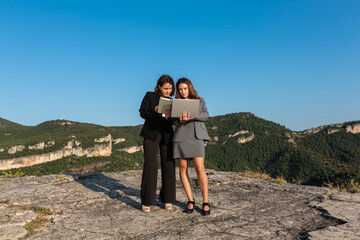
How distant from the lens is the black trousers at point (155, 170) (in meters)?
3.74

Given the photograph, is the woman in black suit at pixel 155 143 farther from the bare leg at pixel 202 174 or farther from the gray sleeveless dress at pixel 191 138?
the bare leg at pixel 202 174

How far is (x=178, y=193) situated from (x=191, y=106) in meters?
2.31

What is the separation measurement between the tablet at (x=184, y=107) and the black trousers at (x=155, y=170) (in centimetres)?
71

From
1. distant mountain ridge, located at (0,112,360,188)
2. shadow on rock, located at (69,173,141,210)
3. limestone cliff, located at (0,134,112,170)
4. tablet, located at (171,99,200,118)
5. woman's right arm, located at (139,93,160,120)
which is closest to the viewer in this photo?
tablet, located at (171,99,200,118)

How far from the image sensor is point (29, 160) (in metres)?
71.6

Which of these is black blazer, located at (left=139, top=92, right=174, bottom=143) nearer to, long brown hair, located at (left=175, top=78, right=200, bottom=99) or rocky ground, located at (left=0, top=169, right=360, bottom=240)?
long brown hair, located at (left=175, top=78, right=200, bottom=99)

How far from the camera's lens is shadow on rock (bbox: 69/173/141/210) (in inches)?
177

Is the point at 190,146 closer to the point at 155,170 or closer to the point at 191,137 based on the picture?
the point at 191,137

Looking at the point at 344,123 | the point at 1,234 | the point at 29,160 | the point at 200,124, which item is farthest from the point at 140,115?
the point at 344,123

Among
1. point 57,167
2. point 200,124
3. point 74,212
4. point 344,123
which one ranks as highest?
point 344,123

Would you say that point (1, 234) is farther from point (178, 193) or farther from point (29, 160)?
point (29, 160)

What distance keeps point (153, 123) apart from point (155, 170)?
2.30 feet

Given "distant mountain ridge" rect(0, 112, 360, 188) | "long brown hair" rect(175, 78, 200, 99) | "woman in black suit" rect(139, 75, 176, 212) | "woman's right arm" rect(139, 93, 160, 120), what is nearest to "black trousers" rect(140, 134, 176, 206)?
"woman in black suit" rect(139, 75, 176, 212)

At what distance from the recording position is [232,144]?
285ft
